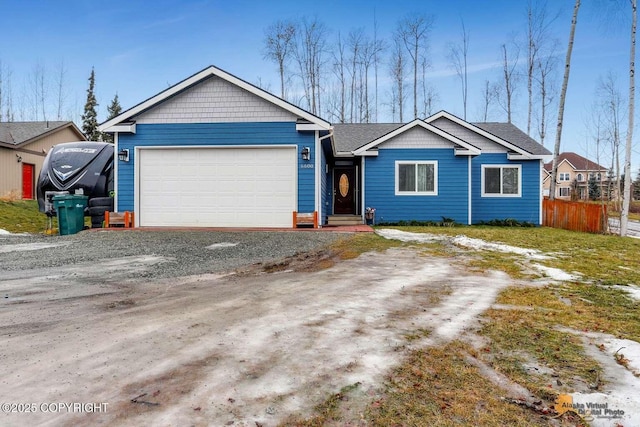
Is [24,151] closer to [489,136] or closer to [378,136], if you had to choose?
[378,136]

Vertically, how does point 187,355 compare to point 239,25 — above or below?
below

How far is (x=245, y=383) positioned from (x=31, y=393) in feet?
3.91

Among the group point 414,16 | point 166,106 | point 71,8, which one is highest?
point 414,16

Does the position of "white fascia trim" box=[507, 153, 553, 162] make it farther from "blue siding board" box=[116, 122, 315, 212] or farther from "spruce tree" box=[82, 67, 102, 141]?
"spruce tree" box=[82, 67, 102, 141]

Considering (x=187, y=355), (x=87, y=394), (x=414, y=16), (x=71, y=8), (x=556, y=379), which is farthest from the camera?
(x=414, y=16)

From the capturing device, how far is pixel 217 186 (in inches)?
429

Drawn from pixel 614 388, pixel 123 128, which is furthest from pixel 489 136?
pixel 614 388

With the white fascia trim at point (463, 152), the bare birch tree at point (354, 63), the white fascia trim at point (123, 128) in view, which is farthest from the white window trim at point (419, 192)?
the bare birch tree at point (354, 63)

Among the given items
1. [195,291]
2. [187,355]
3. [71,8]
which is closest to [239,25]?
[71,8]

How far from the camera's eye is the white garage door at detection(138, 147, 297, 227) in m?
10.8

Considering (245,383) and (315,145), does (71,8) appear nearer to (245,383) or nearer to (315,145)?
(315,145)

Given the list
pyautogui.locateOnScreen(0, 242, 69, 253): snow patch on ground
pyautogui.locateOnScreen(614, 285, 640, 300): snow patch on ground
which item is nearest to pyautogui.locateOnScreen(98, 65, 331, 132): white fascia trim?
pyautogui.locateOnScreen(0, 242, 69, 253): snow patch on ground

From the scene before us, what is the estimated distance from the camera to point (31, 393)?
2121 millimetres

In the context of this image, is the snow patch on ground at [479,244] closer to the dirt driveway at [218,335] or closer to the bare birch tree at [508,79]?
the dirt driveway at [218,335]
